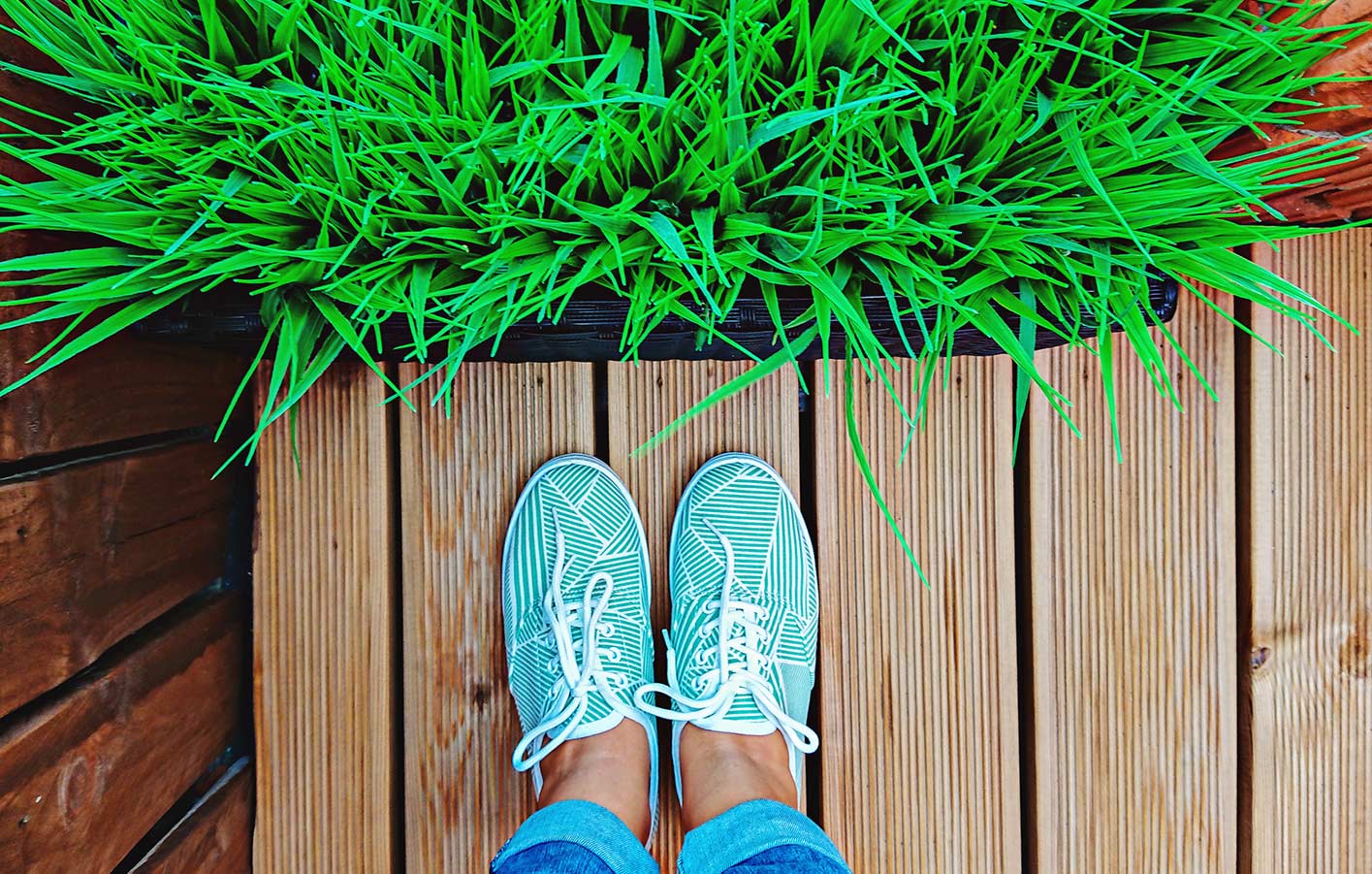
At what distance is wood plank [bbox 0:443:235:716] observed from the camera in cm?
50

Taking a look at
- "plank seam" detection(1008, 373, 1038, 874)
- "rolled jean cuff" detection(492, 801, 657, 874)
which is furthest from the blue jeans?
"plank seam" detection(1008, 373, 1038, 874)

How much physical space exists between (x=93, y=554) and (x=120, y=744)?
173mm

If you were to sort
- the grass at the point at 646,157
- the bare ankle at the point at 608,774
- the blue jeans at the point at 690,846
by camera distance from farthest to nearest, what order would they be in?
1. the bare ankle at the point at 608,774
2. the blue jeans at the point at 690,846
3. the grass at the point at 646,157

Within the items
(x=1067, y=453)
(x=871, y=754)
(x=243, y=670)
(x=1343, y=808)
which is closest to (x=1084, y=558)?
(x=1067, y=453)

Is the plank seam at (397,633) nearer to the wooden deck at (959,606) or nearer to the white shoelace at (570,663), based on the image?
the wooden deck at (959,606)

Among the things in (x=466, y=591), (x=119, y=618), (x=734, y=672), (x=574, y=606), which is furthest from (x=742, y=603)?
(x=119, y=618)

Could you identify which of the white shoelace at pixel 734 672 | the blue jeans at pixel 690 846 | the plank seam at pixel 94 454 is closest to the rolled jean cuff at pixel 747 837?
the blue jeans at pixel 690 846

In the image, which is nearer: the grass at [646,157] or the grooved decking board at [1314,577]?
the grass at [646,157]

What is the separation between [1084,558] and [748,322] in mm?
526

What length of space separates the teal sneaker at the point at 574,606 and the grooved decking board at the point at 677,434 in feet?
0.08

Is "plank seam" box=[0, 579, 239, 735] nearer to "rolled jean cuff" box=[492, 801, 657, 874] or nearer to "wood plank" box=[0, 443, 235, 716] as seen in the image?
"wood plank" box=[0, 443, 235, 716]

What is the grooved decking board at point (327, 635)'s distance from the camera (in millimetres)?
744

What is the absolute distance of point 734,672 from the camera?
76 cm

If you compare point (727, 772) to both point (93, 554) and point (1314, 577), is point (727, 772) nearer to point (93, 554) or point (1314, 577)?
point (93, 554)
